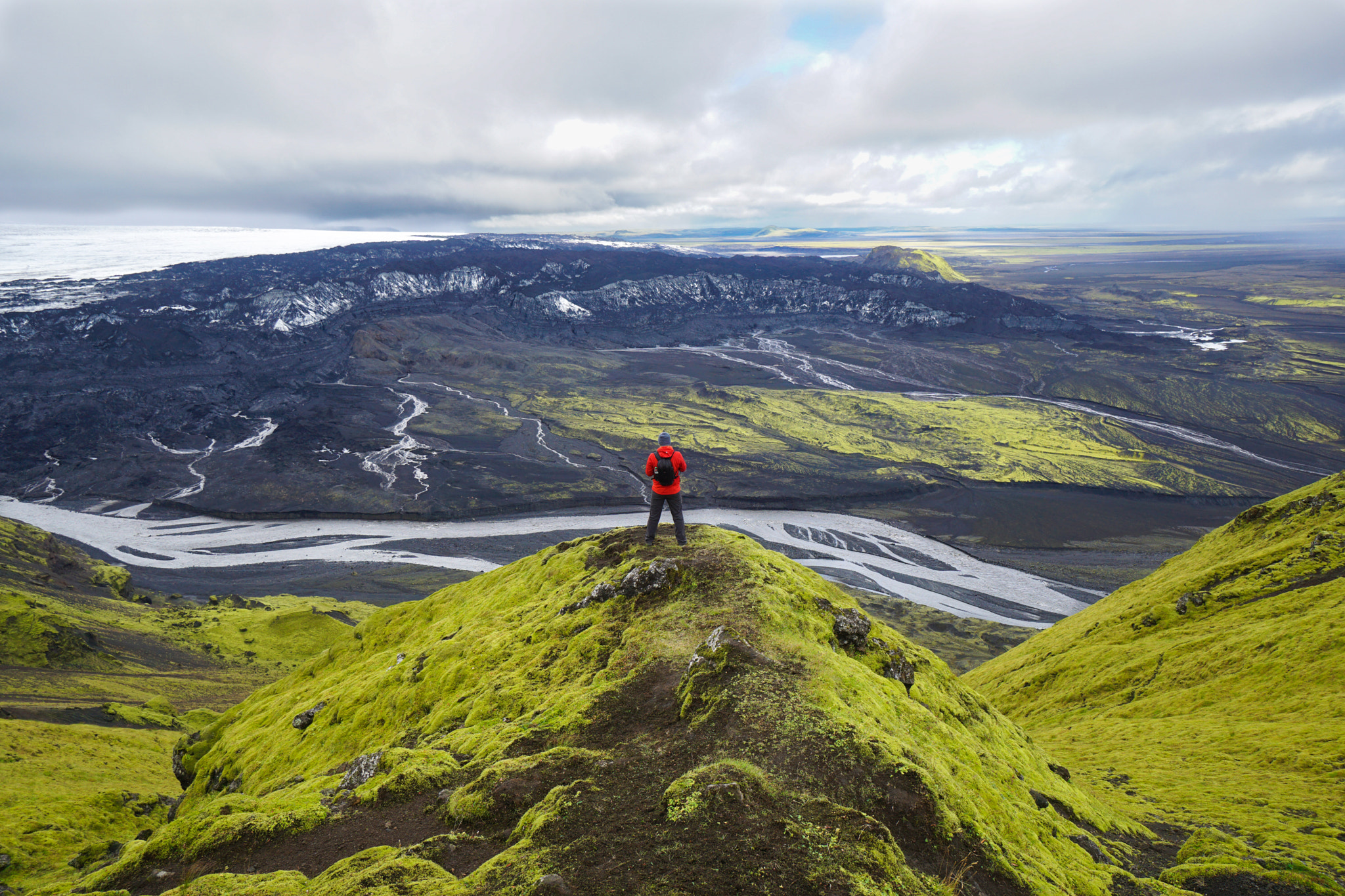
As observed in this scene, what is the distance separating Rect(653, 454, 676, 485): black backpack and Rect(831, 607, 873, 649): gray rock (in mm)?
5866

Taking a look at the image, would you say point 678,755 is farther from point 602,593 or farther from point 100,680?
point 100,680

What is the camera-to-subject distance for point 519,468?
372ft

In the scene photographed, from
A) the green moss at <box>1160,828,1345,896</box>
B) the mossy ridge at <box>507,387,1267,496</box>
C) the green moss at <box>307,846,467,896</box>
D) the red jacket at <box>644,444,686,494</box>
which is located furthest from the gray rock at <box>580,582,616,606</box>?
the mossy ridge at <box>507,387,1267,496</box>

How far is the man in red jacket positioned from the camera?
16844mm

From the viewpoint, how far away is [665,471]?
1692 cm

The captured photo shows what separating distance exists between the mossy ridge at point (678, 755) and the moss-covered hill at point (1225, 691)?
3.60m

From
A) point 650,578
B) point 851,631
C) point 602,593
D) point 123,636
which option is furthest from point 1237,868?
point 123,636

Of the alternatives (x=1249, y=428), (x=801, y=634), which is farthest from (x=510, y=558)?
(x=1249, y=428)

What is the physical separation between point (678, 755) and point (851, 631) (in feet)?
22.2

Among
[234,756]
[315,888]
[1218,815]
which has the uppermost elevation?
[315,888]

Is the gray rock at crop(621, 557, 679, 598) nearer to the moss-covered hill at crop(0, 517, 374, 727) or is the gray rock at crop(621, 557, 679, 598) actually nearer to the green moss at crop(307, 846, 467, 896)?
the green moss at crop(307, 846, 467, 896)

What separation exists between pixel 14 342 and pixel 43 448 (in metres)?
89.0

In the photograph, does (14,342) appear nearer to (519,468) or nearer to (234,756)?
(519,468)

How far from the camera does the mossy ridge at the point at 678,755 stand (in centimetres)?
828
